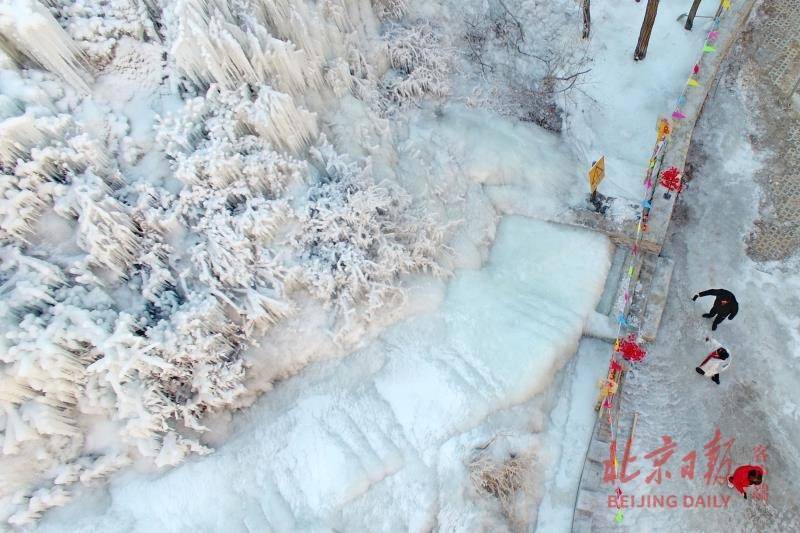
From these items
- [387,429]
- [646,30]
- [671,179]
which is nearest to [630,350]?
[671,179]

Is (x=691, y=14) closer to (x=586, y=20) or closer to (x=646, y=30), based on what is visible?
(x=646, y=30)

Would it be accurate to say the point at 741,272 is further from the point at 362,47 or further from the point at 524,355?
the point at 362,47

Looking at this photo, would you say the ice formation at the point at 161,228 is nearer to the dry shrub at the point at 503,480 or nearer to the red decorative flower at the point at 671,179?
the dry shrub at the point at 503,480

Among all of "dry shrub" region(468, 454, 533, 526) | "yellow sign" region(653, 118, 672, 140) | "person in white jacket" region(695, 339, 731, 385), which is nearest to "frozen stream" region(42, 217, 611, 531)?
"dry shrub" region(468, 454, 533, 526)

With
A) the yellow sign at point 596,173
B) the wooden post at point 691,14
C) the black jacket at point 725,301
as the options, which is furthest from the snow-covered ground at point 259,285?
the wooden post at point 691,14

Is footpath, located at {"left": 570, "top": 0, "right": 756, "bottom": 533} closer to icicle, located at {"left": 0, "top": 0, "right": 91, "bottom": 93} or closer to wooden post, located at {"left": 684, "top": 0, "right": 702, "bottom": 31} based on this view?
wooden post, located at {"left": 684, "top": 0, "right": 702, "bottom": 31}

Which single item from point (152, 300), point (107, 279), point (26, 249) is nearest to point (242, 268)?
point (152, 300)
